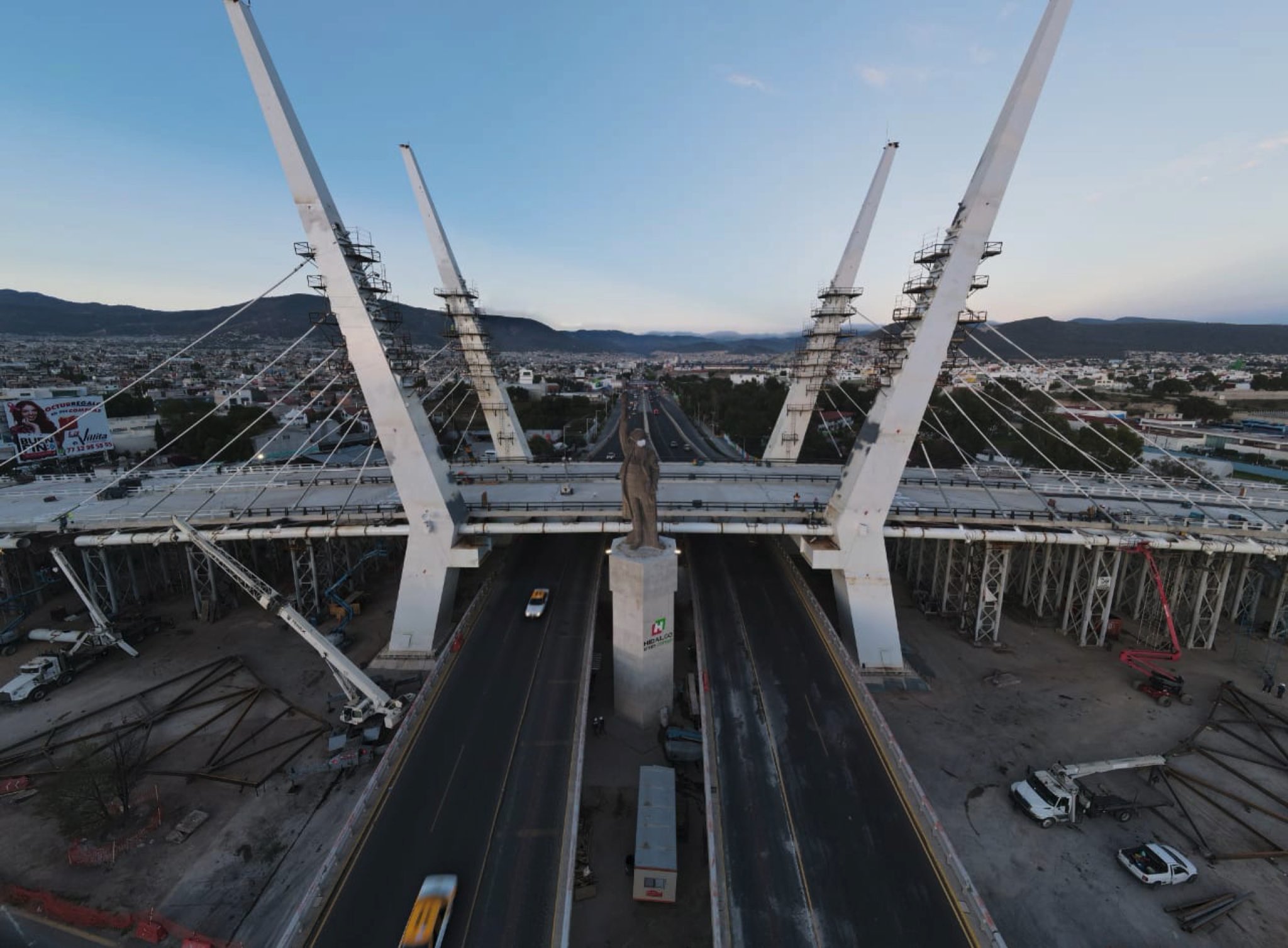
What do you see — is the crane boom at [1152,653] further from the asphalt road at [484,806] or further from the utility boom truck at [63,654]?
the utility boom truck at [63,654]

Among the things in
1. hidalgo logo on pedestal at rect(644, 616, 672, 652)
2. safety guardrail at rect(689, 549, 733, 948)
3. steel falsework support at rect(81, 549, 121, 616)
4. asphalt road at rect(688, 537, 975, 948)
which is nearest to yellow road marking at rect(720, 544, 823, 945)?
asphalt road at rect(688, 537, 975, 948)

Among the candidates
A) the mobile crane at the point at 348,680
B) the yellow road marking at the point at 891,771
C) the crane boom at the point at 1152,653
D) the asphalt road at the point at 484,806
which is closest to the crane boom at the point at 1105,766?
the yellow road marking at the point at 891,771

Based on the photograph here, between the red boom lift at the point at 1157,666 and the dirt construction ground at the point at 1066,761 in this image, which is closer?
the dirt construction ground at the point at 1066,761

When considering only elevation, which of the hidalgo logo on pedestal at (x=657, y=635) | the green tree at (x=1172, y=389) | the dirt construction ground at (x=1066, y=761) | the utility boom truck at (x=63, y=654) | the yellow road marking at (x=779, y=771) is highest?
the green tree at (x=1172, y=389)

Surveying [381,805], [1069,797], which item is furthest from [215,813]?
[1069,797]

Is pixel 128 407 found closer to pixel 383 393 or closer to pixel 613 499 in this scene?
pixel 383 393

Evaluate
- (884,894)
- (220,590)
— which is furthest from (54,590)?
(884,894)

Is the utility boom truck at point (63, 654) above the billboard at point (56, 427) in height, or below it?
below
